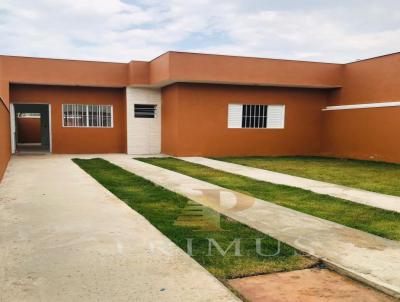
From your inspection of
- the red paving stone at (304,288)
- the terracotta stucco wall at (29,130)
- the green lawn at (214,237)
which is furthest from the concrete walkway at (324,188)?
the terracotta stucco wall at (29,130)

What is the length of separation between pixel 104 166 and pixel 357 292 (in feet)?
32.7

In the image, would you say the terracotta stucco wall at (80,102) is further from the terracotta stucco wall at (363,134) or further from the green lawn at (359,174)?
the terracotta stucco wall at (363,134)

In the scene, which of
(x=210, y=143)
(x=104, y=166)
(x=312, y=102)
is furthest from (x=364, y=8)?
(x=104, y=166)

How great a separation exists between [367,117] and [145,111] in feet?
30.4

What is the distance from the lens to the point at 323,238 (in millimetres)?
4723

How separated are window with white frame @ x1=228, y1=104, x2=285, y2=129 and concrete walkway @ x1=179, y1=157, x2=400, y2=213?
15.4 feet

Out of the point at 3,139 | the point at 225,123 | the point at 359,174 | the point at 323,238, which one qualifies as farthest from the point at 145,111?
the point at 323,238

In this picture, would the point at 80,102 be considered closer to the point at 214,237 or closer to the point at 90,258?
the point at 214,237

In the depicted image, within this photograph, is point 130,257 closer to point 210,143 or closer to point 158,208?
point 158,208

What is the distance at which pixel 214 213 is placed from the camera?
5988mm

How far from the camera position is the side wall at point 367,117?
14.4 meters

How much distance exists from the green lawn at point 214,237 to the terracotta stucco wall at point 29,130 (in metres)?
22.7

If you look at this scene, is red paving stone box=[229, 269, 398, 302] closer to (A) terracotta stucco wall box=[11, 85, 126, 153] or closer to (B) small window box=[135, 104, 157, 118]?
(B) small window box=[135, 104, 157, 118]

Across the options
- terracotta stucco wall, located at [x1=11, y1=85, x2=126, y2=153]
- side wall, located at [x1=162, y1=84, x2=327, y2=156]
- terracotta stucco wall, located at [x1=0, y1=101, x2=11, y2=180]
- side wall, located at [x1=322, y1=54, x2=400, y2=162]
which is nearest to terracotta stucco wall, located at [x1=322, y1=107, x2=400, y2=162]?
side wall, located at [x1=322, y1=54, x2=400, y2=162]
